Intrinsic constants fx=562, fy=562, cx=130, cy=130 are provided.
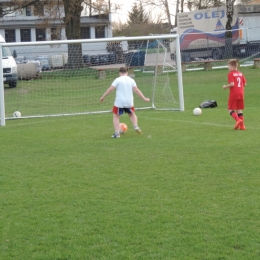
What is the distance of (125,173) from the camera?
7836 mm

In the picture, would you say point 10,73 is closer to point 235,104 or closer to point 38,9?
point 235,104

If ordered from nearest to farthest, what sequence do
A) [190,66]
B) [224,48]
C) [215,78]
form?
1. [215,78]
2. [190,66]
3. [224,48]

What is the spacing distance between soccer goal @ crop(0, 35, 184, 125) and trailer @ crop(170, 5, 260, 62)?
44.5ft

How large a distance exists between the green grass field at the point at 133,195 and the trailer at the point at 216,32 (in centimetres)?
2094

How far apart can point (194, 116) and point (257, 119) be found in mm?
1788

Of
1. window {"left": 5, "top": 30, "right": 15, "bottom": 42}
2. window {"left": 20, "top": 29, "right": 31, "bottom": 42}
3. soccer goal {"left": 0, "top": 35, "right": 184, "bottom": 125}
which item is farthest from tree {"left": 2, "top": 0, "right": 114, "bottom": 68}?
window {"left": 20, "top": 29, "right": 31, "bottom": 42}

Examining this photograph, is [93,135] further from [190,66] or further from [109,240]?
[190,66]

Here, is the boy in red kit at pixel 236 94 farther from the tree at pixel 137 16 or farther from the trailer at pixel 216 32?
the tree at pixel 137 16

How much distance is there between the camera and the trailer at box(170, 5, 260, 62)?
32.0 m

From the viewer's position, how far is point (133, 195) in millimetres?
6598

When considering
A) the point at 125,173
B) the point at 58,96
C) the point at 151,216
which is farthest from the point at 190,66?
the point at 151,216

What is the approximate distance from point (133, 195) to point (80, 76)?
39.2 ft

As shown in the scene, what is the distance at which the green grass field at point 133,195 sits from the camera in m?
4.98

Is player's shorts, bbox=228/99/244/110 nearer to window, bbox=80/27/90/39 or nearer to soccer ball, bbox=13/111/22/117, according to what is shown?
soccer ball, bbox=13/111/22/117
